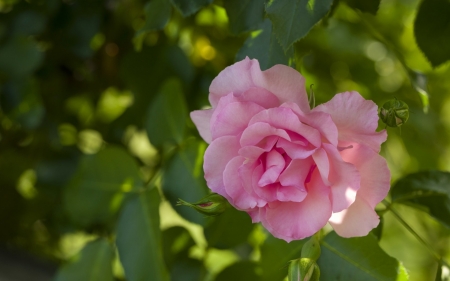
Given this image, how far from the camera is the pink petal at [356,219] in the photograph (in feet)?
0.91

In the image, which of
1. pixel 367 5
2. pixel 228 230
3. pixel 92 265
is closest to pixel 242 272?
pixel 228 230

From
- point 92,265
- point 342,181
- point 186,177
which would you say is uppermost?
point 342,181

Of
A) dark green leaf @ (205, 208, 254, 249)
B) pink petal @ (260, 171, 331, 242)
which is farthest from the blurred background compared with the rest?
pink petal @ (260, 171, 331, 242)

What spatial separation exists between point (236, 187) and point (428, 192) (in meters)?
0.18

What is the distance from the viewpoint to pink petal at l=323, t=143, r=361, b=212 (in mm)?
263

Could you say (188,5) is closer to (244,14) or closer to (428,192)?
(244,14)

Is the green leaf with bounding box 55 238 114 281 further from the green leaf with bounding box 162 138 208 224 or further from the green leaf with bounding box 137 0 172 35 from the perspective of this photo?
the green leaf with bounding box 137 0 172 35

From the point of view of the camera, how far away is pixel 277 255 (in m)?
0.37

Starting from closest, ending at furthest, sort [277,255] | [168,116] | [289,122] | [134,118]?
[289,122] → [277,255] → [168,116] → [134,118]

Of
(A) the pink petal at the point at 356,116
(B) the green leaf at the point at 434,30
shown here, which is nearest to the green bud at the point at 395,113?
(A) the pink petal at the point at 356,116

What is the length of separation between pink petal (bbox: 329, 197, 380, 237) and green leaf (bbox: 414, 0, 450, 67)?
0.15m

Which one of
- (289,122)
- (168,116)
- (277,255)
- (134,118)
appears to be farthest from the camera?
(134,118)

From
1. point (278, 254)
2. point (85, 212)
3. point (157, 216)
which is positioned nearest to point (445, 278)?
point (278, 254)

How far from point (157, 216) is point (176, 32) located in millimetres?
294
